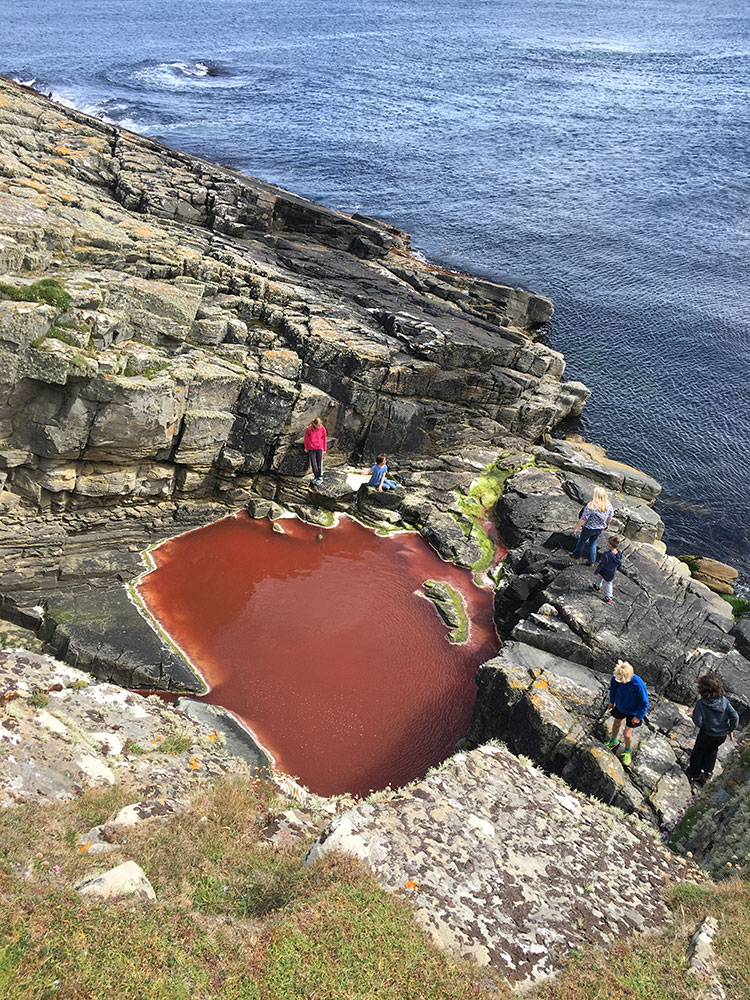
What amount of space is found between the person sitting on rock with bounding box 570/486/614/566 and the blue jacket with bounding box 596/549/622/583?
3.76 ft

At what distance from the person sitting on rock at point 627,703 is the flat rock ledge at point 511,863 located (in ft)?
6.69

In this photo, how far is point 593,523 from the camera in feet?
68.8

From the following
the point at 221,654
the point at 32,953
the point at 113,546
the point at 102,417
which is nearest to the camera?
the point at 32,953

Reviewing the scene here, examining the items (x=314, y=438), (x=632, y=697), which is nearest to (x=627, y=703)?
(x=632, y=697)

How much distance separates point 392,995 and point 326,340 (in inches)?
885

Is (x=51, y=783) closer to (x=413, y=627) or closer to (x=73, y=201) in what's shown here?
(x=413, y=627)

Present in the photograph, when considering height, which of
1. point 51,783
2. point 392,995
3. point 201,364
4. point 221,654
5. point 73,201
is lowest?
point 221,654

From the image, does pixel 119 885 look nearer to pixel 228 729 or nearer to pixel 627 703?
pixel 228 729

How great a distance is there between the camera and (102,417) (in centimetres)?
2142

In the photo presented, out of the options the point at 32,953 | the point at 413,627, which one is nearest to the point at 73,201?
the point at 413,627

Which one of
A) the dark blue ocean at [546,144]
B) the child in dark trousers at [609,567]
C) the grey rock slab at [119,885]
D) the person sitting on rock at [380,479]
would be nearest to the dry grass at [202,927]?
the grey rock slab at [119,885]

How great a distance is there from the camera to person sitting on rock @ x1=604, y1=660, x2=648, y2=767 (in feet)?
49.1

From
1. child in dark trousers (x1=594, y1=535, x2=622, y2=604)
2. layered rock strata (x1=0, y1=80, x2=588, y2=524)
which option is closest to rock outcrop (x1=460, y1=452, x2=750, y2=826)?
child in dark trousers (x1=594, y1=535, x2=622, y2=604)

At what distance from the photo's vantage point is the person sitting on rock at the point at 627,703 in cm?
1498
